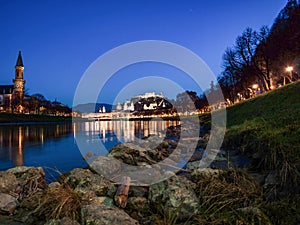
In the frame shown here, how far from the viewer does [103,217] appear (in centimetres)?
476

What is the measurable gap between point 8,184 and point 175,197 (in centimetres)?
498

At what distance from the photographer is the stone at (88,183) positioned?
7.05 metres

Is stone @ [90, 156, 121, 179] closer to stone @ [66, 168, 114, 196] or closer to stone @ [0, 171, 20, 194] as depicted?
stone @ [66, 168, 114, 196]

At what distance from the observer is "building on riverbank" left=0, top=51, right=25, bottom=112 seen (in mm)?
120188

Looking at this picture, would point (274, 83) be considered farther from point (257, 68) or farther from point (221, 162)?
point (221, 162)

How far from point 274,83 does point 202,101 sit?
3831cm

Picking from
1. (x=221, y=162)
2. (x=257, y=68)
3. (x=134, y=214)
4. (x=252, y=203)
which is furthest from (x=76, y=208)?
(x=257, y=68)

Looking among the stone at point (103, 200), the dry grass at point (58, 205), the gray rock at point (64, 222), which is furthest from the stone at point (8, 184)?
the gray rock at point (64, 222)

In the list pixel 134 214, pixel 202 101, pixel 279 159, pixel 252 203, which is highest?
pixel 202 101

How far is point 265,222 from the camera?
174 inches

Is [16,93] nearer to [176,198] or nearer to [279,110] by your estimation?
[279,110]

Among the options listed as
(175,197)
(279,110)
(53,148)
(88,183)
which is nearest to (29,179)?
(88,183)

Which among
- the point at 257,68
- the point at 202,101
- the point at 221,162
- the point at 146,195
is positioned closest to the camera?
the point at 146,195

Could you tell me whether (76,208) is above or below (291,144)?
below
